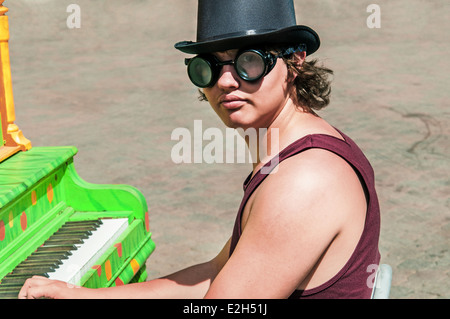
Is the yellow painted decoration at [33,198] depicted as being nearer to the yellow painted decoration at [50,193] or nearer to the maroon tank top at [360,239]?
the yellow painted decoration at [50,193]

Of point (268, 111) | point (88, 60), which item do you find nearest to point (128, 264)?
point (268, 111)

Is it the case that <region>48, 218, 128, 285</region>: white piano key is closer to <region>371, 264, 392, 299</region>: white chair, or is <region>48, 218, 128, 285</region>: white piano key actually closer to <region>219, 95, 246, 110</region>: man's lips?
<region>219, 95, 246, 110</region>: man's lips

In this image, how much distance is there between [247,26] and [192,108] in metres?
7.59

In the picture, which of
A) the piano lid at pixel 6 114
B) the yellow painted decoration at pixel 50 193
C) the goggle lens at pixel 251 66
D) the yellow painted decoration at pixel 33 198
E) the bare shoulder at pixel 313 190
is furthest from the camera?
the piano lid at pixel 6 114

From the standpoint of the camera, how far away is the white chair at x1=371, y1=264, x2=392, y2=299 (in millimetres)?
2197

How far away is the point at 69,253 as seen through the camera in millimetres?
3230

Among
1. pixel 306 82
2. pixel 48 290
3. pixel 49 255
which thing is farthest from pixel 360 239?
pixel 49 255

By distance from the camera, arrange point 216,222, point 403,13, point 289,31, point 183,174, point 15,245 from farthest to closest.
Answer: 1. point 403,13
2. point 183,174
3. point 216,222
4. point 15,245
5. point 289,31

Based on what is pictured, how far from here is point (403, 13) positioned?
15.2m

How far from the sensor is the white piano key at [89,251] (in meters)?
3.03

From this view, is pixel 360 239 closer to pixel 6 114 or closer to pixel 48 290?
pixel 48 290

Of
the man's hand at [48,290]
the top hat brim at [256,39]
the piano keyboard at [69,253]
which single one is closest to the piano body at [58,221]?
the piano keyboard at [69,253]

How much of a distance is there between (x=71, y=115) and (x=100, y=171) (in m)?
2.38

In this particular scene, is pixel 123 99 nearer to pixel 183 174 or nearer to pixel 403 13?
pixel 183 174
